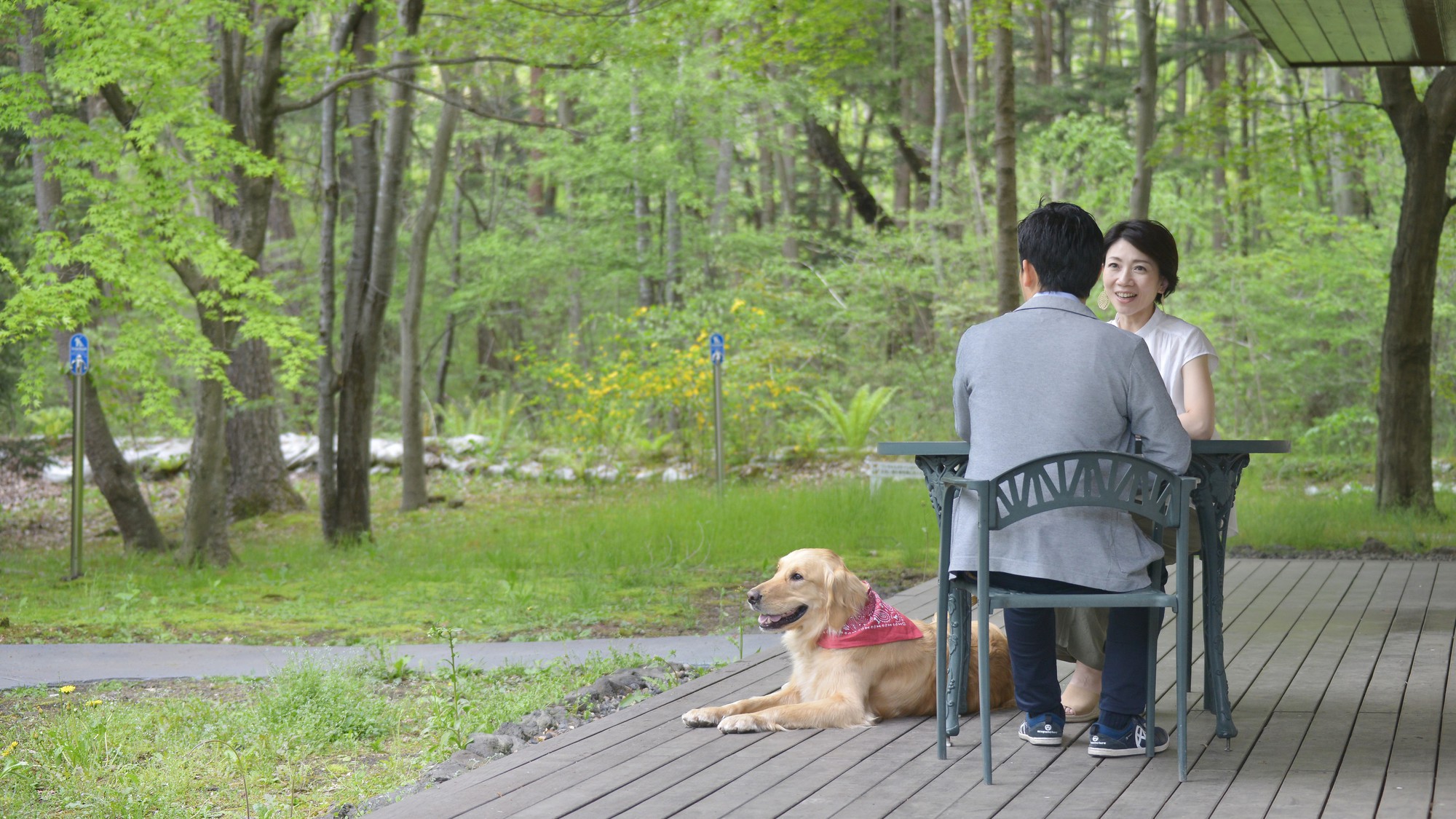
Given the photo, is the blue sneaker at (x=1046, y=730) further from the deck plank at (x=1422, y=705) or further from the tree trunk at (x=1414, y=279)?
the tree trunk at (x=1414, y=279)

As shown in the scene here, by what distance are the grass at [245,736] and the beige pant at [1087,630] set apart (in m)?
1.99

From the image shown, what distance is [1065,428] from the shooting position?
3426 mm

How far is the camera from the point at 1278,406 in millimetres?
17422

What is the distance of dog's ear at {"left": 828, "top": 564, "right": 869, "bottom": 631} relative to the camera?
408cm

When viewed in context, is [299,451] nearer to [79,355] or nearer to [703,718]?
[79,355]

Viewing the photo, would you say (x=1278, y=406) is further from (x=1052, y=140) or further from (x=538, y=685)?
(x=538, y=685)

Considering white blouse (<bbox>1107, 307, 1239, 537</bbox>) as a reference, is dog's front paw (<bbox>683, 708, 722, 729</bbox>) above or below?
below

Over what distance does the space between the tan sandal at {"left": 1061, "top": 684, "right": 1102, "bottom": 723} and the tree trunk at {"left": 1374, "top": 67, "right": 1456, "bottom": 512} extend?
7.21 metres

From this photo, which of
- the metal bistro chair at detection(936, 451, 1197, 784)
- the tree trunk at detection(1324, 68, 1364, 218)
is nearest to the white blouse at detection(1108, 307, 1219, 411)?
the metal bistro chair at detection(936, 451, 1197, 784)

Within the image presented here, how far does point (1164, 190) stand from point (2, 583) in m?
16.5

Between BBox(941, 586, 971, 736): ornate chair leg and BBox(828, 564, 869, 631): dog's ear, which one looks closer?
BBox(941, 586, 971, 736): ornate chair leg

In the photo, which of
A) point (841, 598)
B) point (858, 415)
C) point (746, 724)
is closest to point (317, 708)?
point (746, 724)

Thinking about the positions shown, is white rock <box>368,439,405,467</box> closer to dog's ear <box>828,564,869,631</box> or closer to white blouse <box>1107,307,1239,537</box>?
dog's ear <box>828,564,869,631</box>

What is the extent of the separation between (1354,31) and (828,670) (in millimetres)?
4790
